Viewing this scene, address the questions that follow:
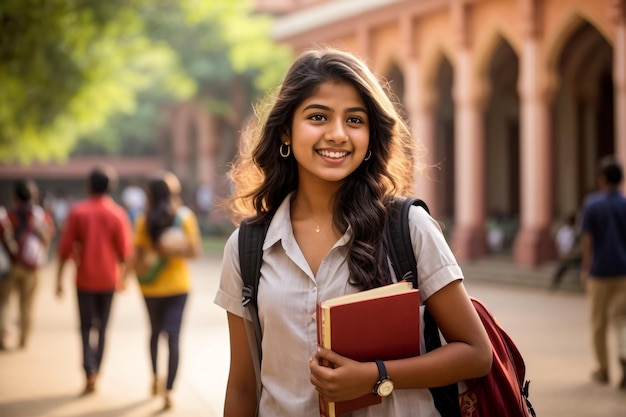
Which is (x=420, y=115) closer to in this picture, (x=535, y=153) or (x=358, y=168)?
(x=535, y=153)

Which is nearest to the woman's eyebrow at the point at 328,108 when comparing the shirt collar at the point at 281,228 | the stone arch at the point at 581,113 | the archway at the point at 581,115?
the shirt collar at the point at 281,228

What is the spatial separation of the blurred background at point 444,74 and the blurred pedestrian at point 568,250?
1470 mm

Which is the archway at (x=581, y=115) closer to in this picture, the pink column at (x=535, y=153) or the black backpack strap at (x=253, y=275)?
the pink column at (x=535, y=153)

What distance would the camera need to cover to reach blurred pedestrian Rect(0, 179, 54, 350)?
32.1ft

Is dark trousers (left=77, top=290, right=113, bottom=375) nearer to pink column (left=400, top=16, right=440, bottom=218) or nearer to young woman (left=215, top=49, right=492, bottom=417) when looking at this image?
young woman (left=215, top=49, right=492, bottom=417)

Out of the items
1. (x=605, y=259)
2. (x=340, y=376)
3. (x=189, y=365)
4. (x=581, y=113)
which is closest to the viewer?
(x=340, y=376)

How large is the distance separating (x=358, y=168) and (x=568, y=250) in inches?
516

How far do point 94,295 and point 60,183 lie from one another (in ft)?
126

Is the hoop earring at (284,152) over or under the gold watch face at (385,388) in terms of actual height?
over

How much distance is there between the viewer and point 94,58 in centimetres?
1639

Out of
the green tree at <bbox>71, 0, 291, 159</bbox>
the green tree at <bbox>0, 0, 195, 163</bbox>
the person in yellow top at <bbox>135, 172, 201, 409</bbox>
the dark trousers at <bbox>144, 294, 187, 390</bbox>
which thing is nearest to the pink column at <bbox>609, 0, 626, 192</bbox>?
the green tree at <bbox>0, 0, 195, 163</bbox>

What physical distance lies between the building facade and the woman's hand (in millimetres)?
12887

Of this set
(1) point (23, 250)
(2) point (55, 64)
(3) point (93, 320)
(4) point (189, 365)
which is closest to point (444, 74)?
(2) point (55, 64)

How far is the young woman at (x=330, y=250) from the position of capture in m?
2.34
